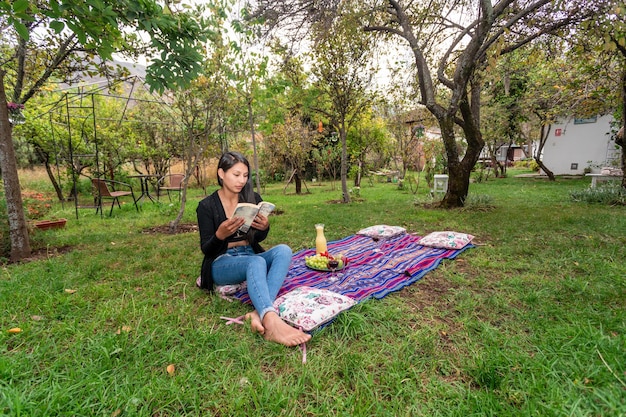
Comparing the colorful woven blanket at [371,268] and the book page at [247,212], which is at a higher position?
the book page at [247,212]

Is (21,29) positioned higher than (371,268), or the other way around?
(21,29)

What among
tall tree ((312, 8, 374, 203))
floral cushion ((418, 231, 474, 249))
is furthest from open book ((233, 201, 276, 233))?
tall tree ((312, 8, 374, 203))

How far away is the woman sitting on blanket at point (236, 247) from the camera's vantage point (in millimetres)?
2170

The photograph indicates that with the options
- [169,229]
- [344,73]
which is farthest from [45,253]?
[344,73]

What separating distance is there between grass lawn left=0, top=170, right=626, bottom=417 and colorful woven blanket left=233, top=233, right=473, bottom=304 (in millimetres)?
158

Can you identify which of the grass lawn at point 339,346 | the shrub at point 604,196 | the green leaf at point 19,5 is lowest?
the grass lawn at point 339,346

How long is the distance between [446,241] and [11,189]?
5.19 metres

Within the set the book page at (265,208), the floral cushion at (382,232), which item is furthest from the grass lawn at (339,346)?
the floral cushion at (382,232)

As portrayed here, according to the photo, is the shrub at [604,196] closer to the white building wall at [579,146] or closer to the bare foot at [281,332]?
the bare foot at [281,332]

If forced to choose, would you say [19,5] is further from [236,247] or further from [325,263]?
[325,263]

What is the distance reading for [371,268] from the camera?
3230 millimetres

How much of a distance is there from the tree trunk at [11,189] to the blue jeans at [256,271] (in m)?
2.87

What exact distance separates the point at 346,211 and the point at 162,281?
4.43 m

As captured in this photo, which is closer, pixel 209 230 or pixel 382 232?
pixel 209 230
